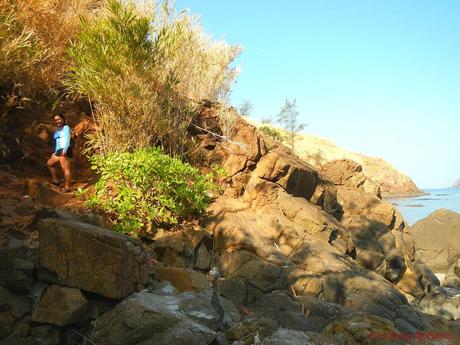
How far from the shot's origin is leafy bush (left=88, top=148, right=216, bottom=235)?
6.80 m

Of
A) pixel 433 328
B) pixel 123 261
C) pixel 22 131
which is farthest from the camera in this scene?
pixel 22 131

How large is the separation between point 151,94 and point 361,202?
7704mm

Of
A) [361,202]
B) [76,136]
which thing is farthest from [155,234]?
[361,202]

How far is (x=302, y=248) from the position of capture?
794 cm

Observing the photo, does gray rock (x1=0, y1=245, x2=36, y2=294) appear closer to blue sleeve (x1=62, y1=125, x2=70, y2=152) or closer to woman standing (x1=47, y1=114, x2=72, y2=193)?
woman standing (x1=47, y1=114, x2=72, y2=193)

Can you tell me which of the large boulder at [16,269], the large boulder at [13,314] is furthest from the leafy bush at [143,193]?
the large boulder at [13,314]

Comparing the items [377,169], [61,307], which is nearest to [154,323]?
[61,307]

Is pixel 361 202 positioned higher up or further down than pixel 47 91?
further down

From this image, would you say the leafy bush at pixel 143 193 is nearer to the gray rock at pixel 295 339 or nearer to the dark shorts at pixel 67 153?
the dark shorts at pixel 67 153

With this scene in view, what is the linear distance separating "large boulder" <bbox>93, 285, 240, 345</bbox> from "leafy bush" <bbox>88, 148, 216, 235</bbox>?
7.13 ft

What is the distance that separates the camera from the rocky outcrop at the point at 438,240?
1825 cm

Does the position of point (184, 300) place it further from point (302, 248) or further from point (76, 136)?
point (76, 136)


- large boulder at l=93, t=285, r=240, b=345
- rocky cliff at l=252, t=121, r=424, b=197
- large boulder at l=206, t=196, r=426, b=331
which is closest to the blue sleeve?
large boulder at l=206, t=196, r=426, b=331

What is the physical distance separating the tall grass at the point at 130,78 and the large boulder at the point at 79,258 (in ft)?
12.7
